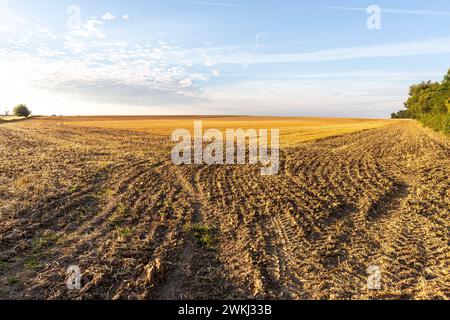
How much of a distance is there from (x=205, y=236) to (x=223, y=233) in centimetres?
63

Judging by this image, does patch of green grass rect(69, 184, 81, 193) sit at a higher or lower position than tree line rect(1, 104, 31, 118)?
lower

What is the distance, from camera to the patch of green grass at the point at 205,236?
8.21 metres

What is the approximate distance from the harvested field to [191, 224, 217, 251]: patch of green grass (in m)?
0.03

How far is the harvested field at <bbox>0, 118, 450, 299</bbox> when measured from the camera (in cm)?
638

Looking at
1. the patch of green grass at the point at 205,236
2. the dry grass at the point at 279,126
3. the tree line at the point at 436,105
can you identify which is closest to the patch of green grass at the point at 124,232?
the patch of green grass at the point at 205,236

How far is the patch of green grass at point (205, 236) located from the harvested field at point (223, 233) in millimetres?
30

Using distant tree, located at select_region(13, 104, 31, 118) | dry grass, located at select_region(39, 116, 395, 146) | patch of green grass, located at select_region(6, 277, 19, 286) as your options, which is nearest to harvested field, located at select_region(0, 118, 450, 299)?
patch of green grass, located at select_region(6, 277, 19, 286)

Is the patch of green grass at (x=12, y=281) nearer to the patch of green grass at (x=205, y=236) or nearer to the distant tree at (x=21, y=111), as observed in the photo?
the patch of green grass at (x=205, y=236)

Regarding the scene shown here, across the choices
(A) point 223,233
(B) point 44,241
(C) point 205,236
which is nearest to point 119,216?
(B) point 44,241

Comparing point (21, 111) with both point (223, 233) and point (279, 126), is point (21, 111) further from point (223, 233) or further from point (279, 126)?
point (223, 233)

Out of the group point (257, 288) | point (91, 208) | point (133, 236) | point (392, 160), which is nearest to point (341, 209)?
point (257, 288)

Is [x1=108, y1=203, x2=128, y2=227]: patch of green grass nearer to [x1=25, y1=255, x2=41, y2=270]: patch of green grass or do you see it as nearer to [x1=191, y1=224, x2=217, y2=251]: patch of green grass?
[x1=191, y1=224, x2=217, y2=251]: patch of green grass

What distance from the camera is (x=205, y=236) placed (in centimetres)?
851

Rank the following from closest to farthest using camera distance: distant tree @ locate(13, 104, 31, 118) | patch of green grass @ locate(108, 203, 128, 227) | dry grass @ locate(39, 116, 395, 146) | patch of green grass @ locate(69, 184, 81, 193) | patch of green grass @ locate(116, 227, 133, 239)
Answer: patch of green grass @ locate(116, 227, 133, 239) < patch of green grass @ locate(108, 203, 128, 227) < patch of green grass @ locate(69, 184, 81, 193) < dry grass @ locate(39, 116, 395, 146) < distant tree @ locate(13, 104, 31, 118)
